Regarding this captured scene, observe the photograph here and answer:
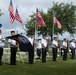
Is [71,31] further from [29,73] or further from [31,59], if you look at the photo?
[29,73]

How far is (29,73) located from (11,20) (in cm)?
762

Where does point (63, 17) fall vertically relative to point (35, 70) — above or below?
above

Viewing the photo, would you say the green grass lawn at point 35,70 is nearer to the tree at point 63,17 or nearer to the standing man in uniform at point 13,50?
the standing man in uniform at point 13,50

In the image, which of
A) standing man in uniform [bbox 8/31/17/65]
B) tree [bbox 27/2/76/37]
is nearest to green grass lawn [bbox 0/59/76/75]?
standing man in uniform [bbox 8/31/17/65]

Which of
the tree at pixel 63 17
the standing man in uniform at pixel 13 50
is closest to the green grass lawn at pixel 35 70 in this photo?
the standing man in uniform at pixel 13 50

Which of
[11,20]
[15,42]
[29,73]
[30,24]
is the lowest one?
[29,73]

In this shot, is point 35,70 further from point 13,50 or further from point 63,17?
point 63,17

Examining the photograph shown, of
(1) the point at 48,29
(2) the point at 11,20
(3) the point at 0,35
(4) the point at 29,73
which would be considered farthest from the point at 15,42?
(1) the point at 48,29

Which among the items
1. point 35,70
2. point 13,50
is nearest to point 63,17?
point 13,50

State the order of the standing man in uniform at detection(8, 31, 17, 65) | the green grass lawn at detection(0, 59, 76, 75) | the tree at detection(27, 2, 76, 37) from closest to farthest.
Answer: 1. the green grass lawn at detection(0, 59, 76, 75)
2. the standing man in uniform at detection(8, 31, 17, 65)
3. the tree at detection(27, 2, 76, 37)

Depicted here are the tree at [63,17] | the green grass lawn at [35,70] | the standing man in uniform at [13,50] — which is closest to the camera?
the green grass lawn at [35,70]

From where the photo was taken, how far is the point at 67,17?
52.0m

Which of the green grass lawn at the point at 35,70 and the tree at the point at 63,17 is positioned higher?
the tree at the point at 63,17

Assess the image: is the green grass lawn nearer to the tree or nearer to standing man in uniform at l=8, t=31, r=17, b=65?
standing man in uniform at l=8, t=31, r=17, b=65
